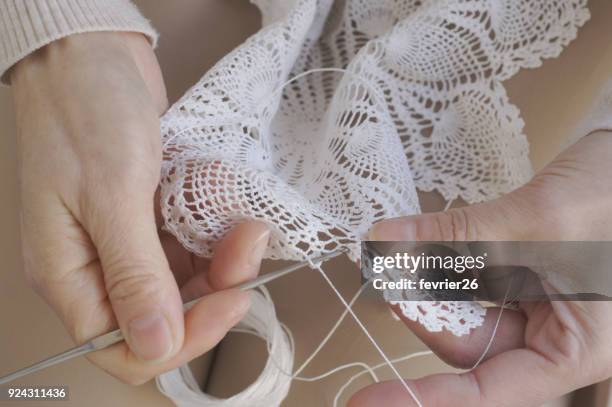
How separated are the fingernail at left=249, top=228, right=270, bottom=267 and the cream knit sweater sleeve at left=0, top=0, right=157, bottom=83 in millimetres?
284

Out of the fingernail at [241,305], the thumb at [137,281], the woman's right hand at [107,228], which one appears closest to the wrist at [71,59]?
the woman's right hand at [107,228]

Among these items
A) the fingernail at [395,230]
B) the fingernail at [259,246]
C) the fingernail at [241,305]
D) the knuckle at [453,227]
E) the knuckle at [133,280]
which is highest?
the knuckle at [453,227]

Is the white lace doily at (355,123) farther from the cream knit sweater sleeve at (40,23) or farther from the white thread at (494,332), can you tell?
the cream knit sweater sleeve at (40,23)

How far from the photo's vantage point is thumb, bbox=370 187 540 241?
21.0 inches

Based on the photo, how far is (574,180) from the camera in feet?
1.80

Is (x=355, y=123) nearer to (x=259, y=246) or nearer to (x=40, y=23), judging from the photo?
(x=259, y=246)

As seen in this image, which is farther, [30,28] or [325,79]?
[325,79]

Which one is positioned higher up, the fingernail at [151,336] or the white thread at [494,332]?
the white thread at [494,332]

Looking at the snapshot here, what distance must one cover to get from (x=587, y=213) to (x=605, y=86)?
171 millimetres

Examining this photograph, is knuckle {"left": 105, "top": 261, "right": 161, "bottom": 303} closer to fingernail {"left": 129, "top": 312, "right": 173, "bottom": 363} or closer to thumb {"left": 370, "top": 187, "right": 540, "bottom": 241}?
fingernail {"left": 129, "top": 312, "right": 173, "bottom": 363}

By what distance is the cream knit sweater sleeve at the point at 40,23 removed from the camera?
1.92 feet

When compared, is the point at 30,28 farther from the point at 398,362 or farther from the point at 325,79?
the point at 398,362

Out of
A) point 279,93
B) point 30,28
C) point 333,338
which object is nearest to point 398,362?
point 333,338

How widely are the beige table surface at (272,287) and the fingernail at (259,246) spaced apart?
0.13 m
